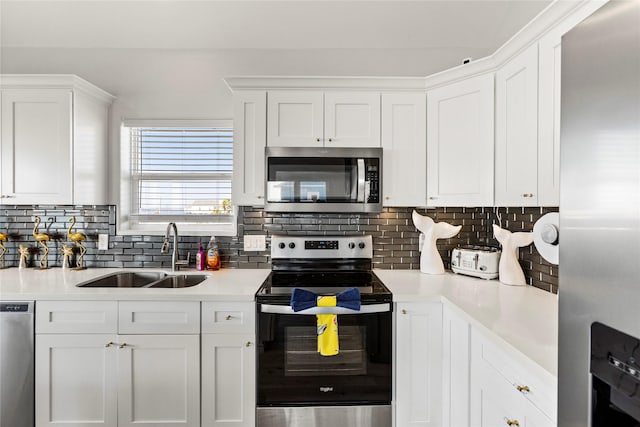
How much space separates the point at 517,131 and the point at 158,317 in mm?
2131

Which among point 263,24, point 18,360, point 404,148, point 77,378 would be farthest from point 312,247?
point 18,360

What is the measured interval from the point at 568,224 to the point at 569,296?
0.42ft

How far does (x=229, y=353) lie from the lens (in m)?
1.85

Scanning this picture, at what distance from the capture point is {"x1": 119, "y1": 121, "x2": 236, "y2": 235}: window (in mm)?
2623

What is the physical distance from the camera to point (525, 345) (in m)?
1.12

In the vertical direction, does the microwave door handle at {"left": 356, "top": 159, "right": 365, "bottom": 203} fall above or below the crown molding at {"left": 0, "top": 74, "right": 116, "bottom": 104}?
below

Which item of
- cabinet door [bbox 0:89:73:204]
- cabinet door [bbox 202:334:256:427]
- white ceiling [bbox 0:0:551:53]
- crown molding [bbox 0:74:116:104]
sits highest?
white ceiling [bbox 0:0:551:53]

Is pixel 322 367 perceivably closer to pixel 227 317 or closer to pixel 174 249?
pixel 227 317

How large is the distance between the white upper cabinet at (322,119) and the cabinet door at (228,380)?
1.23 m

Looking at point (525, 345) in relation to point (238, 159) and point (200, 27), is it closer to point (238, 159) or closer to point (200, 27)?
point (238, 159)

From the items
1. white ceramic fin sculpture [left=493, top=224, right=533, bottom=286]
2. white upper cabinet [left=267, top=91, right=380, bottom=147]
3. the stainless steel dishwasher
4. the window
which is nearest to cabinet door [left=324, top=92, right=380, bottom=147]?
white upper cabinet [left=267, top=91, right=380, bottom=147]

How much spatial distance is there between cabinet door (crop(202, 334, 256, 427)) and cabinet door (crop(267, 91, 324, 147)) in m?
1.22

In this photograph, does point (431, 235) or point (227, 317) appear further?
point (431, 235)

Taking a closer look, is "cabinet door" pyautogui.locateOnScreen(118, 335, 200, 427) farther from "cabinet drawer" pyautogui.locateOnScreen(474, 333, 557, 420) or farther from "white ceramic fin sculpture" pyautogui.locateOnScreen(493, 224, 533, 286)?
"white ceramic fin sculpture" pyautogui.locateOnScreen(493, 224, 533, 286)
